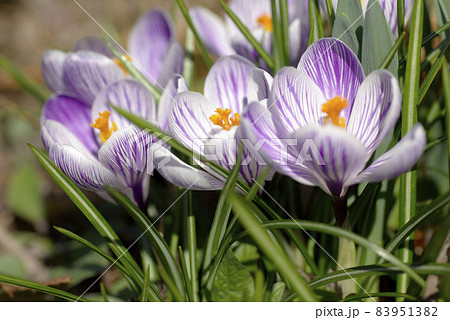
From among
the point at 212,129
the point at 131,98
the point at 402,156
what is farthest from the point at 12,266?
the point at 402,156

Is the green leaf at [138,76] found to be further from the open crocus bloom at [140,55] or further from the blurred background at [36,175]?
the blurred background at [36,175]

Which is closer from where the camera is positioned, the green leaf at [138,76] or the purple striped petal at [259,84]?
the purple striped petal at [259,84]

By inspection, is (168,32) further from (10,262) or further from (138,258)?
(10,262)

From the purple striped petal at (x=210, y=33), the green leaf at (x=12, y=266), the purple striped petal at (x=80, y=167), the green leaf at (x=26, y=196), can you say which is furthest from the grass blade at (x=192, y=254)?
the green leaf at (x=26, y=196)

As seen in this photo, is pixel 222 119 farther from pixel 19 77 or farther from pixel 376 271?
pixel 19 77

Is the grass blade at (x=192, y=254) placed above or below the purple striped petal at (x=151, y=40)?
below

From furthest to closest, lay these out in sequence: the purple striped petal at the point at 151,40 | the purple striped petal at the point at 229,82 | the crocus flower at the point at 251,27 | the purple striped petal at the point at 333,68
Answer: the purple striped petal at the point at 151,40
the crocus flower at the point at 251,27
the purple striped petal at the point at 229,82
the purple striped petal at the point at 333,68
